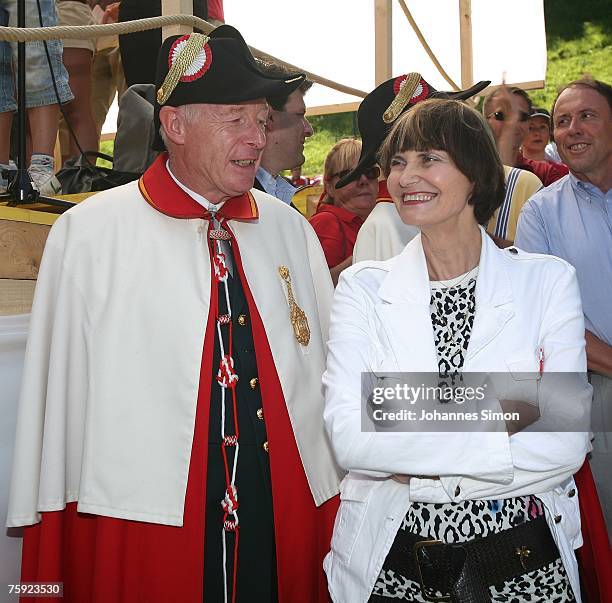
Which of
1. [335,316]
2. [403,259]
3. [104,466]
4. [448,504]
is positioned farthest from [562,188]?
[104,466]

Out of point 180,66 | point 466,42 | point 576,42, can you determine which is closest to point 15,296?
point 180,66

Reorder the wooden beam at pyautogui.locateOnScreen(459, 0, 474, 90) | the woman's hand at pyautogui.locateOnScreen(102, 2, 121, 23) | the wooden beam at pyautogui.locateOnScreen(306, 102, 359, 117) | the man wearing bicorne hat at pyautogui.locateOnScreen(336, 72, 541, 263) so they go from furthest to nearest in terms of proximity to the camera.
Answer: the wooden beam at pyautogui.locateOnScreen(459, 0, 474, 90)
the wooden beam at pyautogui.locateOnScreen(306, 102, 359, 117)
the woman's hand at pyautogui.locateOnScreen(102, 2, 121, 23)
the man wearing bicorne hat at pyautogui.locateOnScreen(336, 72, 541, 263)

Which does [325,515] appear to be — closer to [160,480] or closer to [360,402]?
[160,480]

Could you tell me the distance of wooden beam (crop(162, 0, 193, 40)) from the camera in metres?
4.21

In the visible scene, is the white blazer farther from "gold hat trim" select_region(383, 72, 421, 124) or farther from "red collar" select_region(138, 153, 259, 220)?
"gold hat trim" select_region(383, 72, 421, 124)

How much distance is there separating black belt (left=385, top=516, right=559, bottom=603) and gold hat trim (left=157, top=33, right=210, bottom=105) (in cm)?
175

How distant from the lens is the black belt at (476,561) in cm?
218

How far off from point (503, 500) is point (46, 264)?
5.24ft

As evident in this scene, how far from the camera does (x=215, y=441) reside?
2807mm

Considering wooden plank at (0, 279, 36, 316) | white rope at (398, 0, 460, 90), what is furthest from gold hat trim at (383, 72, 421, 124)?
white rope at (398, 0, 460, 90)

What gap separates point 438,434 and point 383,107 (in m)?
1.87

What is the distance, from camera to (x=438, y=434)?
2.16 metres

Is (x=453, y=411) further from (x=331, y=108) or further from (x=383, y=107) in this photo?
(x=331, y=108)

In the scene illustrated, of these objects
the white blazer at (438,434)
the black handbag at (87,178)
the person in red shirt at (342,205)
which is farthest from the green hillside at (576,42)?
the white blazer at (438,434)
